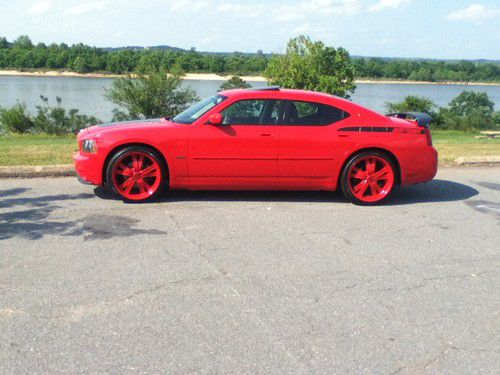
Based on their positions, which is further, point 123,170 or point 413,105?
point 413,105

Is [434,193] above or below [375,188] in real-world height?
below

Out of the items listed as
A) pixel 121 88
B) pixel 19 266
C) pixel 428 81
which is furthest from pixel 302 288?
pixel 428 81

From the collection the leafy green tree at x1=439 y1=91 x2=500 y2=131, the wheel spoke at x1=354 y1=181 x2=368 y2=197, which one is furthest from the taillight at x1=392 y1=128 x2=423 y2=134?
the leafy green tree at x1=439 y1=91 x2=500 y2=131

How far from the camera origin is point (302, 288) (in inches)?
184

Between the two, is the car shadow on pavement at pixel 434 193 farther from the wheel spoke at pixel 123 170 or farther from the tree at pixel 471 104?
the tree at pixel 471 104

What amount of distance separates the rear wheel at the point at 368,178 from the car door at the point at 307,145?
24 centimetres

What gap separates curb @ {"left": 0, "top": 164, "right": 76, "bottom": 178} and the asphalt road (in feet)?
3.76

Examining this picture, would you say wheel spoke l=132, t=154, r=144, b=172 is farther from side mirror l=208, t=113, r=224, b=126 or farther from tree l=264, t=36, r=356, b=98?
tree l=264, t=36, r=356, b=98

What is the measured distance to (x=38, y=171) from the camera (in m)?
8.84

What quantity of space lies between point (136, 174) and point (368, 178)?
2.91m

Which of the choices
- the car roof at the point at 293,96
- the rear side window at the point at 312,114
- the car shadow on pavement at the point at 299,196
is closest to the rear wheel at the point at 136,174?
the car shadow on pavement at the point at 299,196

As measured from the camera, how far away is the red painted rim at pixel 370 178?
7.68 metres

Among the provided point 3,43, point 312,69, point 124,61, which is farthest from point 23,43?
point 312,69

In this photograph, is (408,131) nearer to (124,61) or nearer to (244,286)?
(244,286)
